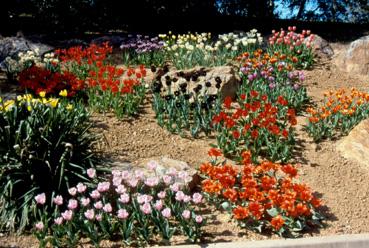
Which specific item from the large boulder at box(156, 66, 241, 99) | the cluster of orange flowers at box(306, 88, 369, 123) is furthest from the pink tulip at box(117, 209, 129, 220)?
the large boulder at box(156, 66, 241, 99)

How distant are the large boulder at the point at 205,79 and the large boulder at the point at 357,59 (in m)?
3.33

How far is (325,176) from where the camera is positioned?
5625 mm

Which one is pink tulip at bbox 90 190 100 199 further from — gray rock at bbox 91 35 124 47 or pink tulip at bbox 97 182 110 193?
gray rock at bbox 91 35 124 47

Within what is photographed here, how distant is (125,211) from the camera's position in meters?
4.11

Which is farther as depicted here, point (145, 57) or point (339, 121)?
point (145, 57)

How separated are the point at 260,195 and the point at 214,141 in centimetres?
169

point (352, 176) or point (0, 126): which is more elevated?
point (0, 126)

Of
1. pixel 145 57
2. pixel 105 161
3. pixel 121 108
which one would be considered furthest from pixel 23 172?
pixel 145 57

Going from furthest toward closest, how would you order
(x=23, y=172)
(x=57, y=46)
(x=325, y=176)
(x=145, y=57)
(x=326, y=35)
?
(x=326, y=35), (x=57, y=46), (x=145, y=57), (x=325, y=176), (x=23, y=172)

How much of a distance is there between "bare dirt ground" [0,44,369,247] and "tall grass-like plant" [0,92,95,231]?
0.99ft

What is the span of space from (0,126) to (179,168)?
5.70 feet

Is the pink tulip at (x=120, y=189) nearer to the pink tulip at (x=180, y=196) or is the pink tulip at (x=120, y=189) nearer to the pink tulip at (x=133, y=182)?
the pink tulip at (x=133, y=182)

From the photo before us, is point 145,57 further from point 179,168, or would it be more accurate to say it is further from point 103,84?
point 179,168

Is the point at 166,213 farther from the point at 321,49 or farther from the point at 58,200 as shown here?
the point at 321,49
